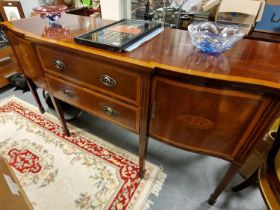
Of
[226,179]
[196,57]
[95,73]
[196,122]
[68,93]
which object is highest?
[196,57]

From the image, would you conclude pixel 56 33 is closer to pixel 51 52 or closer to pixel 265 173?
pixel 51 52

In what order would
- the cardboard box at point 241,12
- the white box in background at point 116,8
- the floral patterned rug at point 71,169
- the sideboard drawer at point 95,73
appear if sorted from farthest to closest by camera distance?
the white box in background at point 116,8 → the cardboard box at point 241,12 → the floral patterned rug at point 71,169 → the sideboard drawer at point 95,73

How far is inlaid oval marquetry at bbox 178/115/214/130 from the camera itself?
0.70 m

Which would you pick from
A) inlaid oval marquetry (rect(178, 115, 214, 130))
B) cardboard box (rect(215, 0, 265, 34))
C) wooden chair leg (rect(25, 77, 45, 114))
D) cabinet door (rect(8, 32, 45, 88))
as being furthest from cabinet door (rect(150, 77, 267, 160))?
wooden chair leg (rect(25, 77, 45, 114))

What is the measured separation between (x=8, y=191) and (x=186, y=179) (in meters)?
1.04

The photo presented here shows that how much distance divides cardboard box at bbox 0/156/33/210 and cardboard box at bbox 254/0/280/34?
5.84 ft

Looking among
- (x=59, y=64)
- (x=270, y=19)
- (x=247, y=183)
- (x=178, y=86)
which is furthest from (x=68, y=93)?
(x=270, y=19)

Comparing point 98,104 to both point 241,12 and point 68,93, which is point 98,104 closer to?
point 68,93

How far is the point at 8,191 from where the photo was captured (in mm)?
517

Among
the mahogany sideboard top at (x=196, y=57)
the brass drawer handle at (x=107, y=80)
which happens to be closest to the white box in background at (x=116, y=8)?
the mahogany sideboard top at (x=196, y=57)

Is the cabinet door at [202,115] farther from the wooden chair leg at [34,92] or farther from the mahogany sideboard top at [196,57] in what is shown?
the wooden chair leg at [34,92]

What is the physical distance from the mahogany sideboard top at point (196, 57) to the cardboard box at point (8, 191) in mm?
503

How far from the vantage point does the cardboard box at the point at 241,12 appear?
1237 mm

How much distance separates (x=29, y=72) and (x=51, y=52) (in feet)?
1.87
